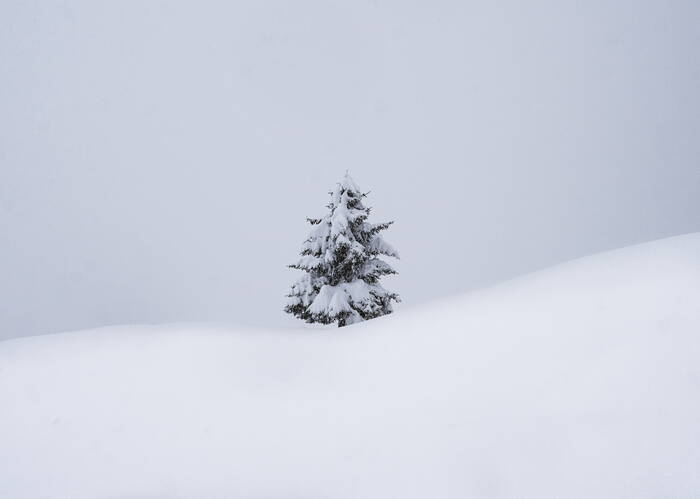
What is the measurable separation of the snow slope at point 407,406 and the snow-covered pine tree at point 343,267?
10.1m

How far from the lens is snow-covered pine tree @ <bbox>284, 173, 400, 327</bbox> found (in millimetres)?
14234

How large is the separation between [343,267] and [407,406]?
1191 cm

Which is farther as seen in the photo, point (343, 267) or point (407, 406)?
point (343, 267)

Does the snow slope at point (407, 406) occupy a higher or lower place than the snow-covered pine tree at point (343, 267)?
lower

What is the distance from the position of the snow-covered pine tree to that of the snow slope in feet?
33.2

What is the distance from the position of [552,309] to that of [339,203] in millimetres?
11729

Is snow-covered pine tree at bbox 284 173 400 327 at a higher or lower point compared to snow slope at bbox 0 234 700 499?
higher

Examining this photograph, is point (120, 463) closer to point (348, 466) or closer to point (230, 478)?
point (230, 478)

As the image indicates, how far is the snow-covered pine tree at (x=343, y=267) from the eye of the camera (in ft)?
46.7

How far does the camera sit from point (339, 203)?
1494cm

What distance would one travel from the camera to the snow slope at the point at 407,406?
240 cm

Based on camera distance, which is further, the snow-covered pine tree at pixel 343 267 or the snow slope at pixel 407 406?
the snow-covered pine tree at pixel 343 267

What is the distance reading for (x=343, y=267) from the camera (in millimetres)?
14852

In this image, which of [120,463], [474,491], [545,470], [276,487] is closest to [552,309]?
[545,470]
